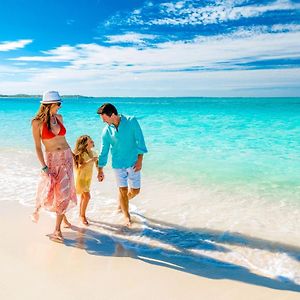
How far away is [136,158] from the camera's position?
5.25m

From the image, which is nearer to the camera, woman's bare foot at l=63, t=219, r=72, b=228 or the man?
the man

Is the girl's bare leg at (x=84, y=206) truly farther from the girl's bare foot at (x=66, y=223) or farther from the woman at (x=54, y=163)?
the woman at (x=54, y=163)

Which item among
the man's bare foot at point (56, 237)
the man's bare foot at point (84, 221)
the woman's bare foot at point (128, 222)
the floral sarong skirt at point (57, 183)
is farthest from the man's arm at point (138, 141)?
the man's bare foot at point (56, 237)

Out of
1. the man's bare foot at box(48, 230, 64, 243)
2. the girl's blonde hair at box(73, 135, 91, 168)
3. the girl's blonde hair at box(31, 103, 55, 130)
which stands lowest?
the man's bare foot at box(48, 230, 64, 243)

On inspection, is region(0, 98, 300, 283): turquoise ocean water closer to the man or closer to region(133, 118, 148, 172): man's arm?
the man

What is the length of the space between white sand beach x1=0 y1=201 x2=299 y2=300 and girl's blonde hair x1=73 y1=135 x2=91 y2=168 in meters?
1.09

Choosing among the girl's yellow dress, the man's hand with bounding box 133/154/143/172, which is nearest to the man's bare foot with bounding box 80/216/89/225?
the girl's yellow dress

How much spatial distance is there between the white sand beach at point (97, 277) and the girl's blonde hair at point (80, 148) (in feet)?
3.59

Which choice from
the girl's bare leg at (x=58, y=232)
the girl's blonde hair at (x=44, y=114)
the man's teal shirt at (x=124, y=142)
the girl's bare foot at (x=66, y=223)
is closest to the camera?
the girl's blonde hair at (x=44, y=114)

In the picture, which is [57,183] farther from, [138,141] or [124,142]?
[138,141]

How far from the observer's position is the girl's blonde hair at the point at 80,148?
17.4 ft

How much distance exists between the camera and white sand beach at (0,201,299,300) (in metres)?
3.56

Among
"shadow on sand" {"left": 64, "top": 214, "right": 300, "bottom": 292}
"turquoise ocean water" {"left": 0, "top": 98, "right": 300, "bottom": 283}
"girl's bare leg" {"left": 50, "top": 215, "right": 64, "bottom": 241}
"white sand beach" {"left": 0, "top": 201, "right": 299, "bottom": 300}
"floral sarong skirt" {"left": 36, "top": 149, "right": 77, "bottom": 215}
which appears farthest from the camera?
"turquoise ocean water" {"left": 0, "top": 98, "right": 300, "bottom": 283}

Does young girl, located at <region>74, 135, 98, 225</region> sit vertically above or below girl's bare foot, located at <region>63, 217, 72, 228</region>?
above
